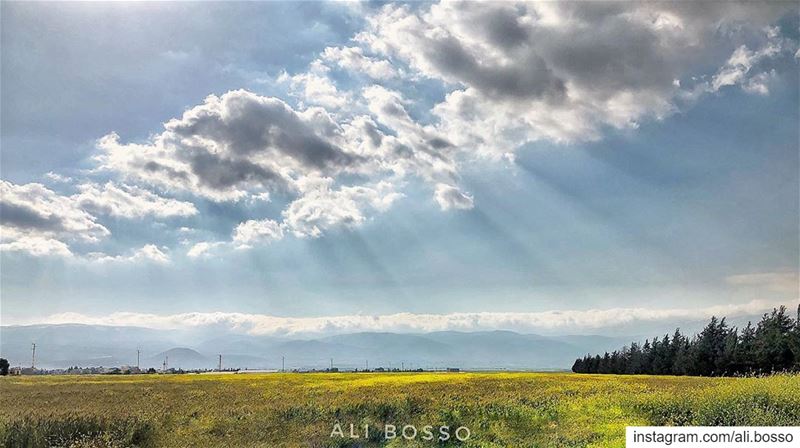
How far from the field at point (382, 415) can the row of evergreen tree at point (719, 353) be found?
22.2m

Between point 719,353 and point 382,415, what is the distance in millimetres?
40091

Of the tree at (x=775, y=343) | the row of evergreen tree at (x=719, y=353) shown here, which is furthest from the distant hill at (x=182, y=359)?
the tree at (x=775, y=343)

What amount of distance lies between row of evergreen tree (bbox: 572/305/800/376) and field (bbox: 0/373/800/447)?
22.2 m

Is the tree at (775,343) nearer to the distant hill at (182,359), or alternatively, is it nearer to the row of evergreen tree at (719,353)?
the row of evergreen tree at (719,353)

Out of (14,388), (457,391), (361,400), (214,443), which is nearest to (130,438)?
(214,443)

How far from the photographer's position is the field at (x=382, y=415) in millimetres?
14055

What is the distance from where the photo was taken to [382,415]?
15.6 meters

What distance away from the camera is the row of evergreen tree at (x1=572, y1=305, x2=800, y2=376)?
1599 inches

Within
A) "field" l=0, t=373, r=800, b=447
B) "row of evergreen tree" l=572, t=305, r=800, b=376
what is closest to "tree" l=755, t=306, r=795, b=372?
"row of evergreen tree" l=572, t=305, r=800, b=376

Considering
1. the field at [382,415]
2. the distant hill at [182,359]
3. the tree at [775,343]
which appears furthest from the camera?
the distant hill at [182,359]

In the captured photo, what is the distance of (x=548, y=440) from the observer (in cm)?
1389

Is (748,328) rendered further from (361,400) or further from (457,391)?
(361,400)

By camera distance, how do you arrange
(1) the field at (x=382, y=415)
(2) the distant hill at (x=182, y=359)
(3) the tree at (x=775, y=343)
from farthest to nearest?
(2) the distant hill at (x=182, y=359) < (3) the tree at (x=775, y=343) < (1) the field at (x=382, y=415)

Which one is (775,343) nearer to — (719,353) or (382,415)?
(719,353)
